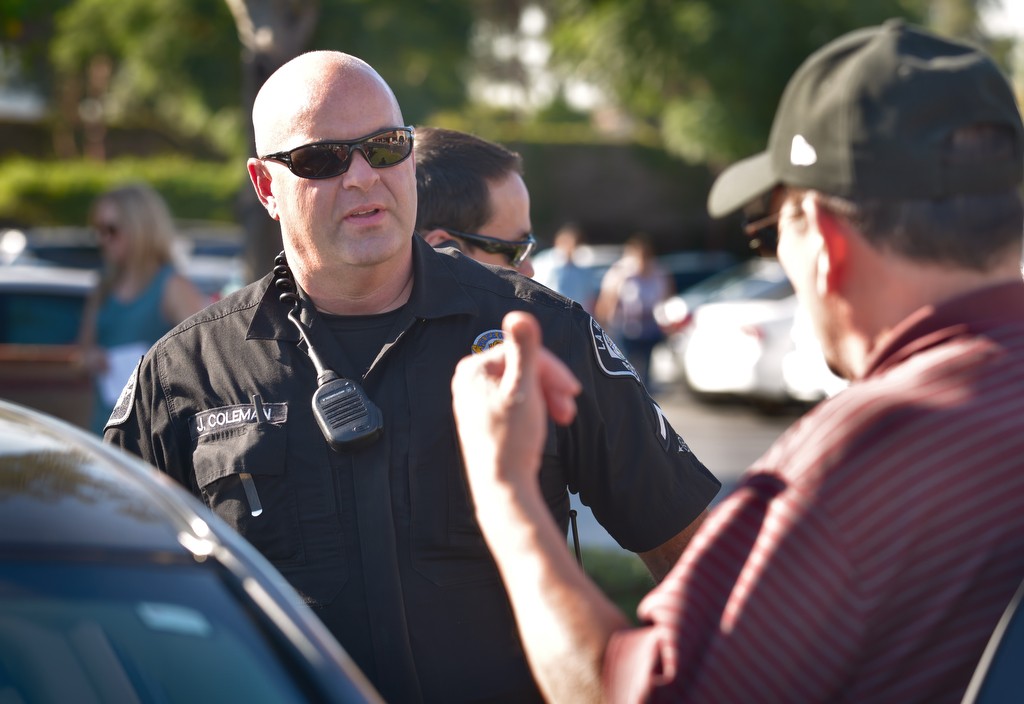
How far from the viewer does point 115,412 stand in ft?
9.14

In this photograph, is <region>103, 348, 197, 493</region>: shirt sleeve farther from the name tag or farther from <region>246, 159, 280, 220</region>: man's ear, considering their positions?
<region>246, 159, 280, 220</region>: man's ear

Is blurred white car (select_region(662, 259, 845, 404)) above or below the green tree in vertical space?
below

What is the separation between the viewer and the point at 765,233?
199 centimetres

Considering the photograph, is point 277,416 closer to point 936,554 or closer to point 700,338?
point 936,554

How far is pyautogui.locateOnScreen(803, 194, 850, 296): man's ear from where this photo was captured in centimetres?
173

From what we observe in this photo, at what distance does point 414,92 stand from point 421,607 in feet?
64.0

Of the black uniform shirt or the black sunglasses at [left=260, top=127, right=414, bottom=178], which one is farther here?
the black sunglasses at [left=260, top=127, right=414, bottom=178]

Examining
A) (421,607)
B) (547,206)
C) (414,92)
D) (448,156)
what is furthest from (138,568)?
(547,206)

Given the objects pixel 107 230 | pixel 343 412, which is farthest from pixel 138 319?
pixel 343 412

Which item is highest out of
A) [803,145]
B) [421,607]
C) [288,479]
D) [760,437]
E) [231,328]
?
[803,145]

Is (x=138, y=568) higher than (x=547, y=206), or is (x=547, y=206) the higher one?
(x=138, y=568)

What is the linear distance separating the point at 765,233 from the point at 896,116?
335 mm

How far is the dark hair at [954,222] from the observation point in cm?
167

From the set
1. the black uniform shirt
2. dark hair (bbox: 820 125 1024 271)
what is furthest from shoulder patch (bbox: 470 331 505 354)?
dark hair (bbox: 820 125 1024 271)
